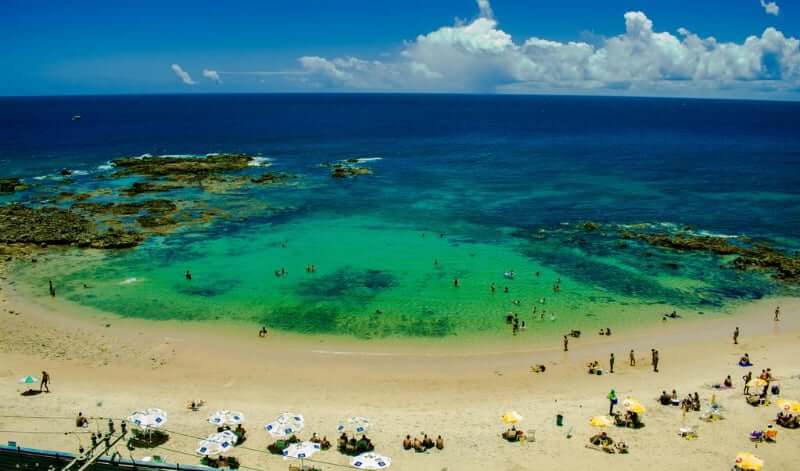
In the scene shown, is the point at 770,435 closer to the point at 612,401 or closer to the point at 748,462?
the point at 748,462

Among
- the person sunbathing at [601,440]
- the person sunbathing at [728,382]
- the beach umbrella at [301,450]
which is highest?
the beach umbrella at [301,450]

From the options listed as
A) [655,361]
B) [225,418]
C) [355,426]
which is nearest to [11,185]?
[225,418]

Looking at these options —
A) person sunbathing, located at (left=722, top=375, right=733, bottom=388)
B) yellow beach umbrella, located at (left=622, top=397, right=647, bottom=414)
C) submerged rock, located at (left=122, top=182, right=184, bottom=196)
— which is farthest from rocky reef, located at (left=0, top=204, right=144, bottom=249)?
person sunbathing, located at (left=722, top=375, right=733, bottom=388)

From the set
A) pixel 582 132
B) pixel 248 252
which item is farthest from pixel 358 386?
pixel 582 132

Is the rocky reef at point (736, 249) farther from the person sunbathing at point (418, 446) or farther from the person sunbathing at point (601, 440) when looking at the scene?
the person sunbathing at point (418, 446)

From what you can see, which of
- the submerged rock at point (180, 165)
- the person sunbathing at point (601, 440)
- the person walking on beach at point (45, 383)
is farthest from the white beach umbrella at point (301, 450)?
the submerged rock at point (180, 165)

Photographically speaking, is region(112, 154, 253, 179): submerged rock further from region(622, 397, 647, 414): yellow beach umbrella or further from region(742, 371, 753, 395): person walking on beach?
region(742, 371, 753, 395): person walking on beach
